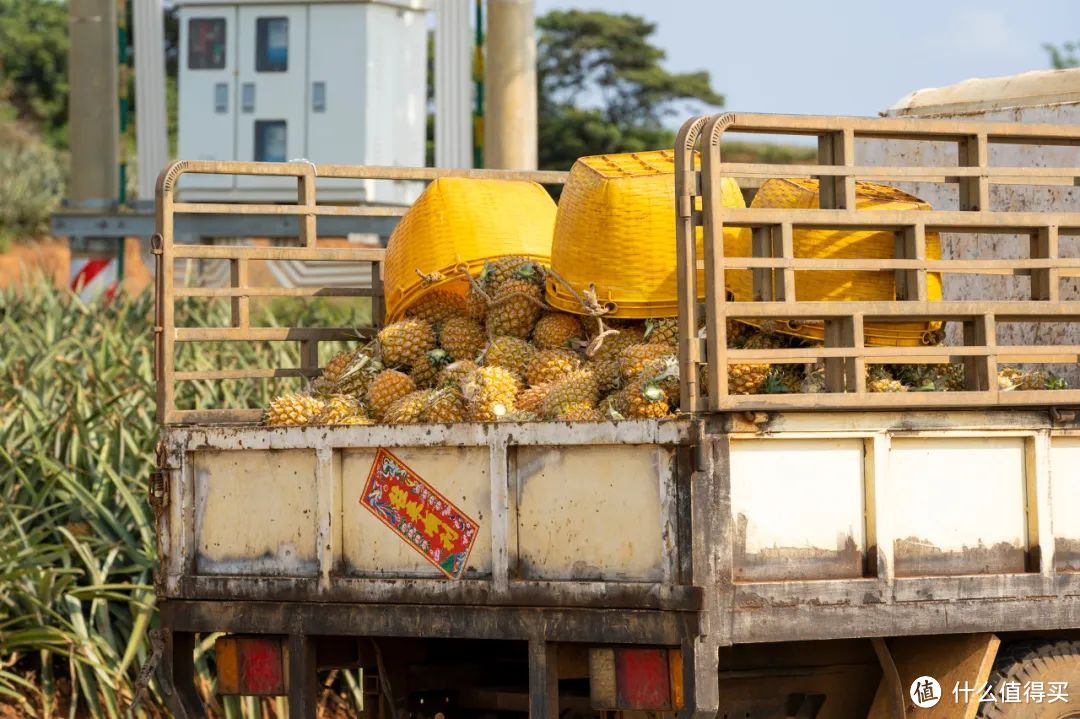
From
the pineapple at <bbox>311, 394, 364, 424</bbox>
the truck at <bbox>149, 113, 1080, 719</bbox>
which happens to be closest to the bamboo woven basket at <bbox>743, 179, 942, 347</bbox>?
the truck at <bbox>149, 113, 1080, 719</bbox>

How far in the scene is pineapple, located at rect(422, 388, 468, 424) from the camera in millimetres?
5633

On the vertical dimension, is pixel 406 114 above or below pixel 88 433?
above

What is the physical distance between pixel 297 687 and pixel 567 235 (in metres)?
1.83

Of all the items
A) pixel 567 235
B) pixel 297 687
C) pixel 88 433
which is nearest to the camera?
pixel 297 687

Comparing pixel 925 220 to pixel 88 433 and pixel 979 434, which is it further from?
pixel 88 433

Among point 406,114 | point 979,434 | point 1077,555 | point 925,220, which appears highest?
point 406,114

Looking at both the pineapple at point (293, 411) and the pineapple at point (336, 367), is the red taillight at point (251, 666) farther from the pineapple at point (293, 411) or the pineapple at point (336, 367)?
the pineapple at point (336, 367)

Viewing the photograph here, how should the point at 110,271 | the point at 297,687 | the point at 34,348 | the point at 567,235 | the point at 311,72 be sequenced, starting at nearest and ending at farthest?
the point at 297,687 < the point at 567,235 < the point at 34,348 < the point at 110,271 < the point at 311,72

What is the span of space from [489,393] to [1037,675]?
1.98 metres

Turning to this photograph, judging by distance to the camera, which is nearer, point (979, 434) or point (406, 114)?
point (979, 434)

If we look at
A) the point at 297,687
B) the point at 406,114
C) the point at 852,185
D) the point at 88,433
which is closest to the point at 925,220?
the point at 852,185

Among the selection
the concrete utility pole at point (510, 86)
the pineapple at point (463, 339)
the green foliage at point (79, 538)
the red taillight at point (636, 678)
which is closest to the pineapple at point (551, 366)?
the pineapple at point (463, 339)

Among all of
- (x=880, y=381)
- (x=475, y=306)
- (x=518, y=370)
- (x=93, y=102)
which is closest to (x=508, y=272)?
(x=475, y=306)

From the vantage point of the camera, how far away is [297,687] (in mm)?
5438
